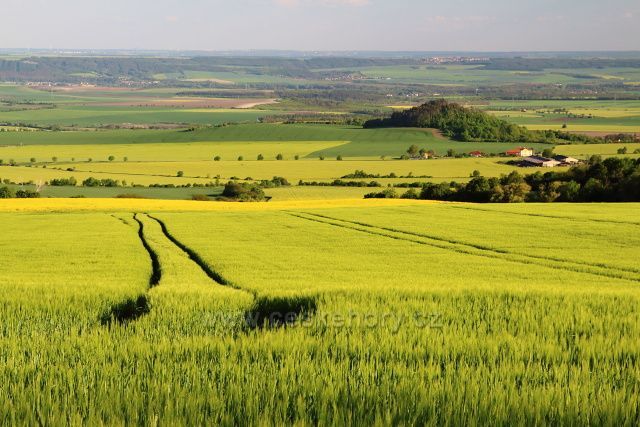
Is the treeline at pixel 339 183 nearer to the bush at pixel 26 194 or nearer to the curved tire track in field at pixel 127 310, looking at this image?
the bush at pixel 26 194

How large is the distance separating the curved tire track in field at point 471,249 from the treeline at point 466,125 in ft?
392

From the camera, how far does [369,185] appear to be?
282ft

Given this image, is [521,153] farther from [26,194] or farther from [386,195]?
[26,194]

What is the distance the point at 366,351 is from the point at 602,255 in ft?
72.3

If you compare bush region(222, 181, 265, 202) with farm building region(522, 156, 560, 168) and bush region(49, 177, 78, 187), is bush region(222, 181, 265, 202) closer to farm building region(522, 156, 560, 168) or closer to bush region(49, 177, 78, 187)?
bush region(49, 177, 78, 187)

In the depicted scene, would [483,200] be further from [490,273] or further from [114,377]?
[114,377]

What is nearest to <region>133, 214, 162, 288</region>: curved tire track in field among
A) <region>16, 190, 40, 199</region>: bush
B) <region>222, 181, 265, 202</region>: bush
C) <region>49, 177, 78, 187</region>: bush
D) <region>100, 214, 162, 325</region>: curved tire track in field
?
<region>100, 214, 162, 325</region>: curved tire track in field

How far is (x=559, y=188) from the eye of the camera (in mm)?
63312

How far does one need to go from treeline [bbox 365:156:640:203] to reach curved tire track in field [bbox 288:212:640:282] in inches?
1079

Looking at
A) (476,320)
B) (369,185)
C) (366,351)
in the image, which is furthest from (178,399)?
(369,185)

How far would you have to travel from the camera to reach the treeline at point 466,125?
156 meters

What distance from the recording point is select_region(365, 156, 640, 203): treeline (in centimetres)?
6051

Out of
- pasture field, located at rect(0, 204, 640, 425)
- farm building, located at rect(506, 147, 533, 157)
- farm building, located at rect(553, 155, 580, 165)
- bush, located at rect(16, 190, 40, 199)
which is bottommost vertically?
farm building, located at rect(506, 147, 533, 157)

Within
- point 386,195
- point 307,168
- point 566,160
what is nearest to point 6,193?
point 386,195
